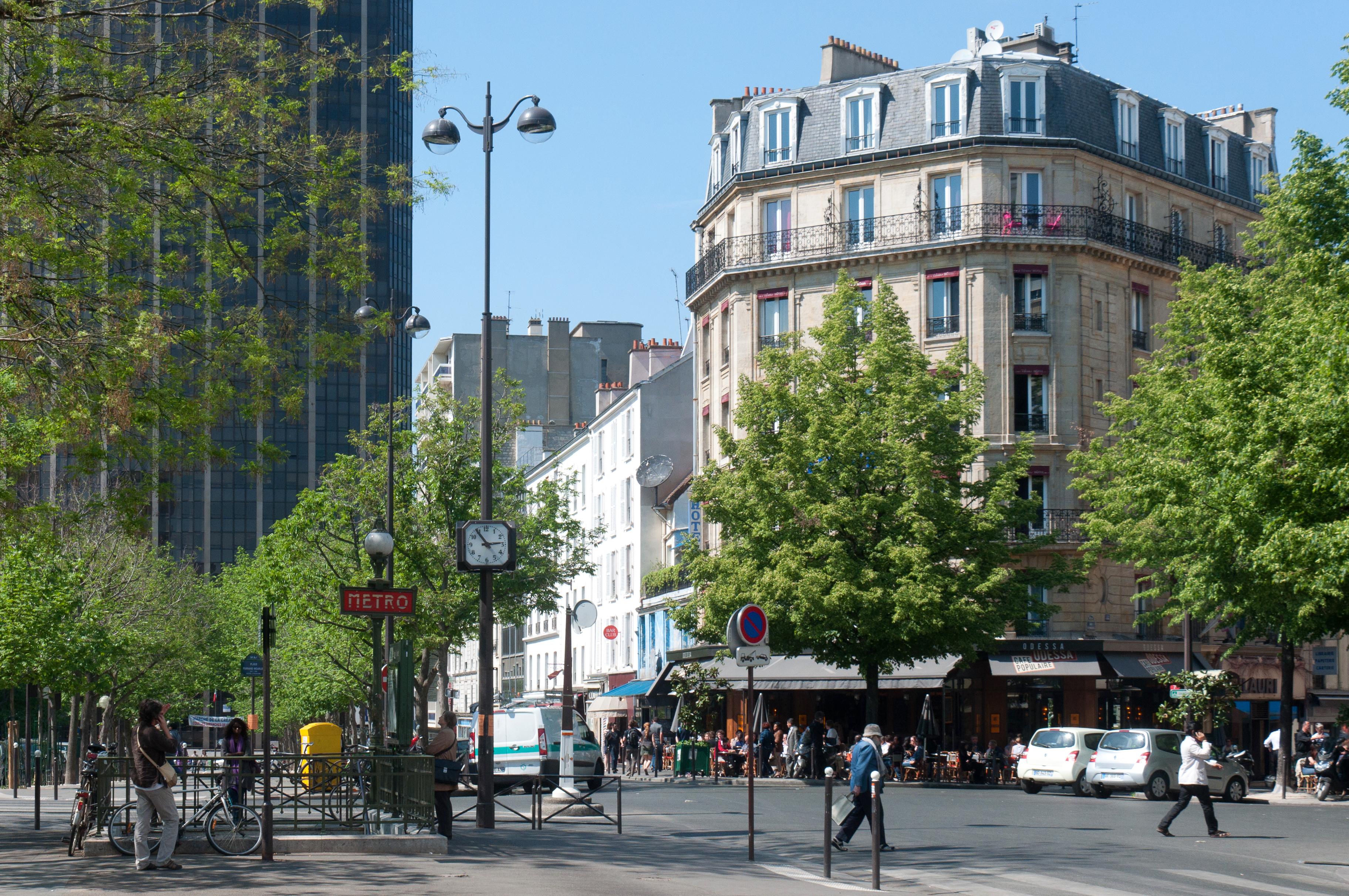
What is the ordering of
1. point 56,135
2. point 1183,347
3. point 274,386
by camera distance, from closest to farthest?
point 56,135 → point 274,386 → point 1183,347

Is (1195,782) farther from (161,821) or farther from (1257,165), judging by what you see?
(1257,165)

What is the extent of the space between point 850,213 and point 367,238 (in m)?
32.7

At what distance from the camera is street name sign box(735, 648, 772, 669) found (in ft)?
53.3

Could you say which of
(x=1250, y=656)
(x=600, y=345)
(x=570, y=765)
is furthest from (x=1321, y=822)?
(x=600, y=345)

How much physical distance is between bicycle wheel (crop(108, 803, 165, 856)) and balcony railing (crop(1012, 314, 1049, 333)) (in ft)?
113

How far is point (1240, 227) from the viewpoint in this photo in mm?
53375

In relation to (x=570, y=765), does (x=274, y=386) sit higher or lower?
higher

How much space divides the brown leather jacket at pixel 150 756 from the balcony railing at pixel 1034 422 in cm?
3443

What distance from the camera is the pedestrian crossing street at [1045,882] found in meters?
14.7

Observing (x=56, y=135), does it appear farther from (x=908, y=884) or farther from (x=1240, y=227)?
(x=1240, y=227)

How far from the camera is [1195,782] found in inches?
843

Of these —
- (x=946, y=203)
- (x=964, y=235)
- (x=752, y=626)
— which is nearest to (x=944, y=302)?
(x=964, y=235)

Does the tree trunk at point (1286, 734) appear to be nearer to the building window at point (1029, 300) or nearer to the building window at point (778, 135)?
the building window at point (1029, 300)

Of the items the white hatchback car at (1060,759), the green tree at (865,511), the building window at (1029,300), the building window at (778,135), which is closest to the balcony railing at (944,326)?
the building window at (1029,300)
